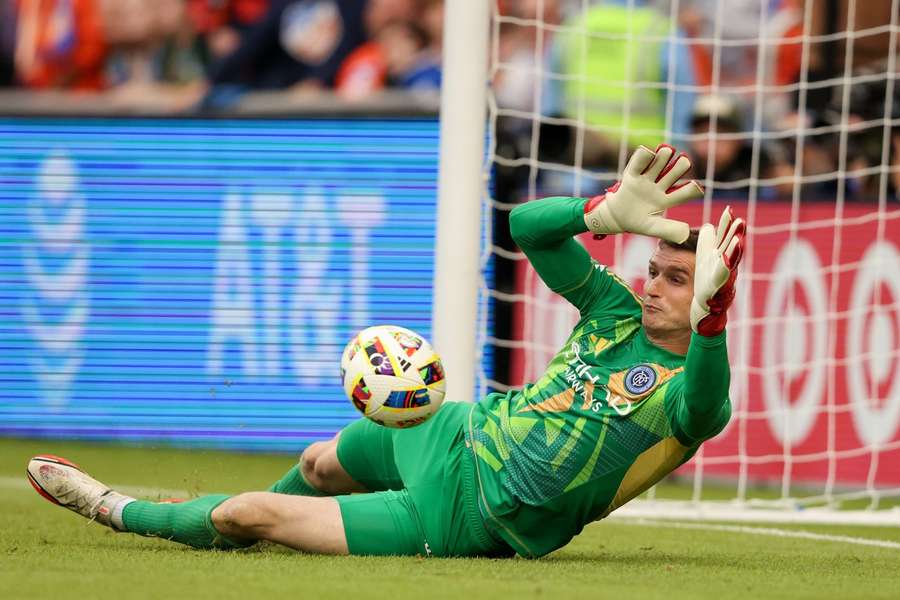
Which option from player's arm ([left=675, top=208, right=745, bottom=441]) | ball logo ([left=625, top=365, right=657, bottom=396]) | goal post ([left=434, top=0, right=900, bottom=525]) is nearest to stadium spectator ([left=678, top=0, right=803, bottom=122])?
goal post ([left=434, top=0, right=900, bottom=525])

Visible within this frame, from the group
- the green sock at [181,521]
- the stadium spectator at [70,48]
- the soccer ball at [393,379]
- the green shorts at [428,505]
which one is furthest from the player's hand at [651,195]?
the stadium spectator at [70,48]

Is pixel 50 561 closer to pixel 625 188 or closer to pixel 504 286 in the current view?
pixel 625 188

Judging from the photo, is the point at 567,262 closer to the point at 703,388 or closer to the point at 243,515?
the point at 703,388

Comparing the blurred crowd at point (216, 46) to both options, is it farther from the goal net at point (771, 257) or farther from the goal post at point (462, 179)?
the goal post at point (462, 179)

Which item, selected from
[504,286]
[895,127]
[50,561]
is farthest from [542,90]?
[50,561]

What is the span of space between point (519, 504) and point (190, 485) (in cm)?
233

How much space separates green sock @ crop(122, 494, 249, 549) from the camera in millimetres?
5066

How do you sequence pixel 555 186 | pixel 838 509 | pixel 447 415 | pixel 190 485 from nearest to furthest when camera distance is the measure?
pixel 447 415
pixel 190 485
pixel 838 509
pixel 555 186

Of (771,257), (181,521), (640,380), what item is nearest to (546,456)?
(640,380)

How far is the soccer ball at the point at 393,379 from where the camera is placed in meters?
4.98

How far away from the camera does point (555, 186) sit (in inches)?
378

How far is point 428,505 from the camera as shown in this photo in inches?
202

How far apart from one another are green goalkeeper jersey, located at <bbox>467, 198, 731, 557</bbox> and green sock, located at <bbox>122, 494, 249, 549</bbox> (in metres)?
0.89

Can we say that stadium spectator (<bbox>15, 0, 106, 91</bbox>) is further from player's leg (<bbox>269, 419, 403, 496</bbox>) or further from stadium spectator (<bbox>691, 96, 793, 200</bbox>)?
player's leg (<bbox>269, 419, 403, 496</bbox>)
